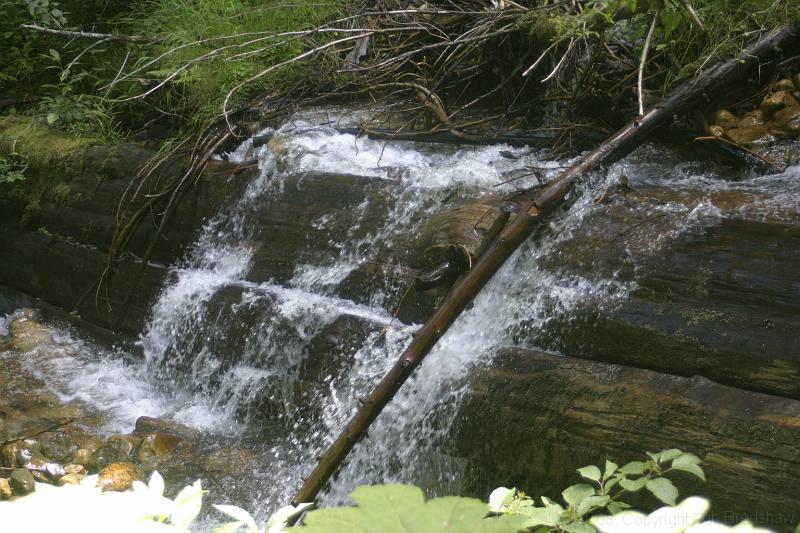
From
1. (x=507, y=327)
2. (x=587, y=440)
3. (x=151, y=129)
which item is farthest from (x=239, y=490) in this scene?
(x=151, y=129)

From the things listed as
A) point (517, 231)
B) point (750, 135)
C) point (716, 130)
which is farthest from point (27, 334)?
point (750, 135)

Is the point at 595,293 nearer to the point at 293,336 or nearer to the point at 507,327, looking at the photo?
the point at 507,327

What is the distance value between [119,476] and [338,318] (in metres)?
1.25

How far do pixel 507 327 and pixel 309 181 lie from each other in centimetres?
194

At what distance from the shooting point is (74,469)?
11.7ft

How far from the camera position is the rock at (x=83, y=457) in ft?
12.1

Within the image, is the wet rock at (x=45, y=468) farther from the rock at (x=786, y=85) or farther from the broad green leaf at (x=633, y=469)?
the rock at (x=786, y=85)

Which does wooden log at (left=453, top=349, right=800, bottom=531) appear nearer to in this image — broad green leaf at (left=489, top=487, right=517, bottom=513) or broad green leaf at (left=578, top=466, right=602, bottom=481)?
broad green leaf at (left=578, top=466, right=602, bottom=481)

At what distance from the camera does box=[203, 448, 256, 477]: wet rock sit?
11.3 ft

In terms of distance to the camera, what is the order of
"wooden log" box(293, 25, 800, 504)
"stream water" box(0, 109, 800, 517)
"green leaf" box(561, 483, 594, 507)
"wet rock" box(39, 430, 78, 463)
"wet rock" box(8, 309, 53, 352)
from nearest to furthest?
"green leaf" box(561, 483, 594, 507), "wooden log" box(293, 25, 800, 504), "stream water" box(0, 109, 800, 517), "wet rock" box(39, 430, 78, 463), "wet rock" box(8, 309, 53, 352)

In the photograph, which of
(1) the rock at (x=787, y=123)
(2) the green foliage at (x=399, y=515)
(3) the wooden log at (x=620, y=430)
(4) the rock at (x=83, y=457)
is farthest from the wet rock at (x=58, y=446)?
(1) the rock at (x=787, y=123)

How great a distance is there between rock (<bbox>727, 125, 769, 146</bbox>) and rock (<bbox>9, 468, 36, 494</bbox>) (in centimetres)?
369

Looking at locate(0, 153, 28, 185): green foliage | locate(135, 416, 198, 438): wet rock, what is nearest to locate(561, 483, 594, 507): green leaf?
locate(135, 416, 198, 438): wet rock

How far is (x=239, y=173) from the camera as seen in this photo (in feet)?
16.3
